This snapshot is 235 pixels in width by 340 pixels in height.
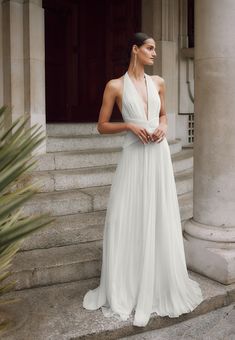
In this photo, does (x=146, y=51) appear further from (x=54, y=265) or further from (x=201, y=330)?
(x=201, y=330)

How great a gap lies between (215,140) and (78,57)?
19.9 ft

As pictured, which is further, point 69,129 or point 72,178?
point 69,129

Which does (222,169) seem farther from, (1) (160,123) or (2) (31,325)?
(2) (31,325)

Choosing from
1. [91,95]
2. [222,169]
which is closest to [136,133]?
[222,169]

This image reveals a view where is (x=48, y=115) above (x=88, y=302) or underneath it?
above

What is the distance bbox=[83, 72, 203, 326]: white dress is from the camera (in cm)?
311

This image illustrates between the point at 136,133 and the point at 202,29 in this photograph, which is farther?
the point at 202,29

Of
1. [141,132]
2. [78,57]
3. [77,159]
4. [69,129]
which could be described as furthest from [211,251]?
[78,57]

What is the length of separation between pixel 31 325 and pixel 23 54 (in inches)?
140

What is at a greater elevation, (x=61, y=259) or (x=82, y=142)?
(x=82, y=142)

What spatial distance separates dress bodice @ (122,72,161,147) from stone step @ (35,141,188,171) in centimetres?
242

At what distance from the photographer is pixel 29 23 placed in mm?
5383

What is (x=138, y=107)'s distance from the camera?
3.06 m

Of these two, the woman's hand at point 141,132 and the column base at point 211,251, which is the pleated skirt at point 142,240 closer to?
the woman's hand at point 141,132
